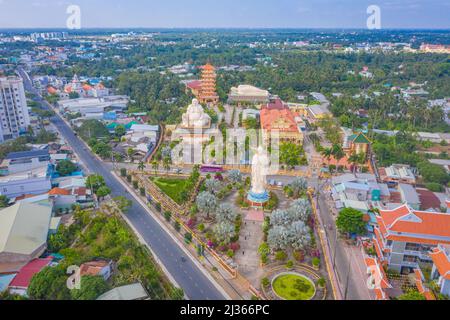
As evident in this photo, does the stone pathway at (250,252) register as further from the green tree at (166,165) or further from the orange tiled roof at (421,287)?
the green tree at (166,165)

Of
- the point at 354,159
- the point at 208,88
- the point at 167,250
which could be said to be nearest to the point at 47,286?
the point at 167,250

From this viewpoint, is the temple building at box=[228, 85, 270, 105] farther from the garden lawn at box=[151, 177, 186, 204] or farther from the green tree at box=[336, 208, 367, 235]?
the green tree at box=[336, 208, 367, 235]

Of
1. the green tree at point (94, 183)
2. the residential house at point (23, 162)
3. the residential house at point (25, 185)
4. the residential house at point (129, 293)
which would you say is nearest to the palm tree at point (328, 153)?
the green tree at point (94, 183)

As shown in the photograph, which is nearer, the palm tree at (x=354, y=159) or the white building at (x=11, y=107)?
the palm tree at (x=354, y=159)

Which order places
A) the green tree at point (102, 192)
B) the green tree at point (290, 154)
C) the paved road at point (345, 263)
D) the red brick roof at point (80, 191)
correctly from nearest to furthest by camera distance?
the paved road at point (345, 263)
the green tree at point (102, 192)
the red brick roof at point (80, 191)
the green tree at point (290, 154)

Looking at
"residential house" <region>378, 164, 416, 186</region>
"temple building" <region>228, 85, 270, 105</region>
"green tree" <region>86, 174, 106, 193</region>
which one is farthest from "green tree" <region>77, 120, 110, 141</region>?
"residential house" <region>378, 164, 416, 186</region>

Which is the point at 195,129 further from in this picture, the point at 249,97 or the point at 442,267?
the point at 442,267
